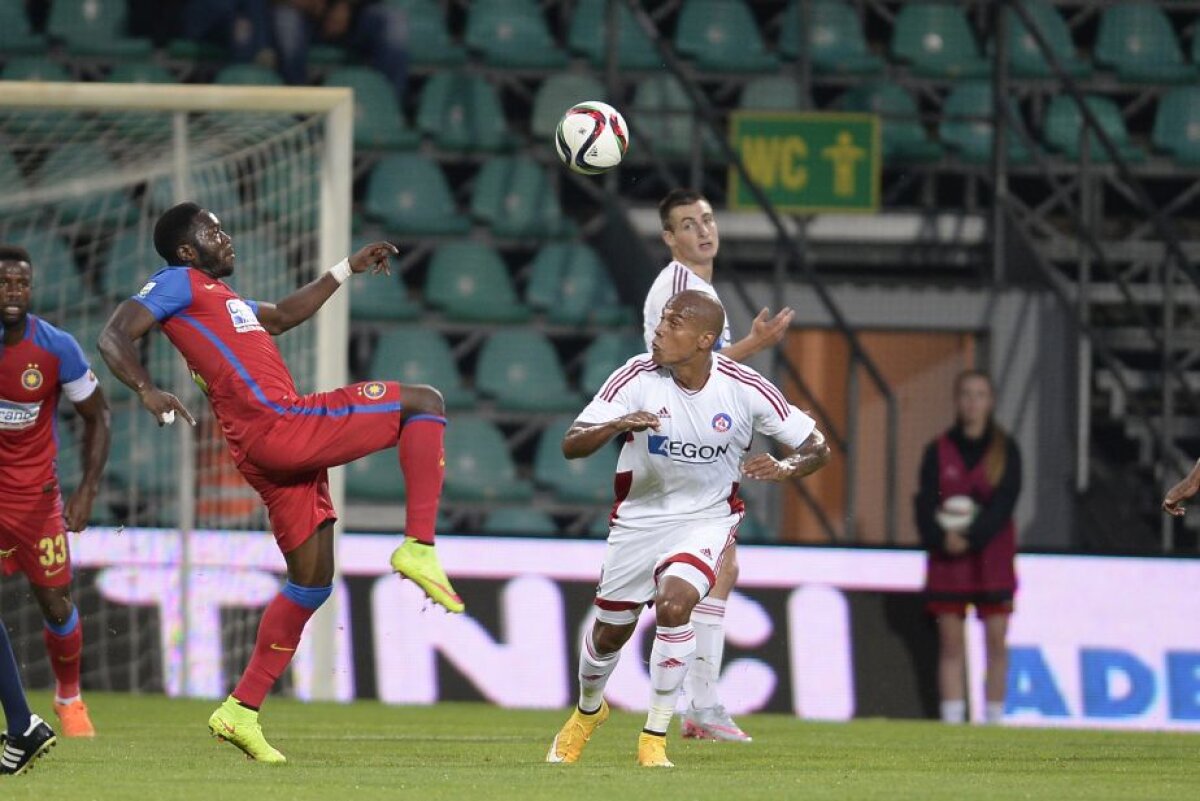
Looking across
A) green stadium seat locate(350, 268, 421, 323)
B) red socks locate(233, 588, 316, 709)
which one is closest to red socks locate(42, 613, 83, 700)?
red socks locate(233, 588, 316, 709)

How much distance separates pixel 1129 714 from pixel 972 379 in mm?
1967

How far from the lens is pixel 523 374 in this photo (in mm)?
13641

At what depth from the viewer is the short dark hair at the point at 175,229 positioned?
23.6ft

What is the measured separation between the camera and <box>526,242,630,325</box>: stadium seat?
13.9 m

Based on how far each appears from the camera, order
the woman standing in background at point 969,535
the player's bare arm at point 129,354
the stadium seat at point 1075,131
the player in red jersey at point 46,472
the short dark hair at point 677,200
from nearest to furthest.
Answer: the player's bare arm at point 129,354 < the player in red jersey at point 46,472 < the short dark hair at point 677,200 < the woman standing in background at point 969,535 < the stadium seat at point 1075,131

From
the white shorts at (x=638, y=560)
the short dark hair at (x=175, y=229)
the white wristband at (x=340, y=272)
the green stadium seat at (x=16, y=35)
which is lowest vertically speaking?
the white shorts at (x=638, y=560)

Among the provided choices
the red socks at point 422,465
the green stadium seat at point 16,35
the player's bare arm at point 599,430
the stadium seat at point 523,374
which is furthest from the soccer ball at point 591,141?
the green stadium seat at point 16,35

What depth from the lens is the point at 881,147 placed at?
49.3 ft

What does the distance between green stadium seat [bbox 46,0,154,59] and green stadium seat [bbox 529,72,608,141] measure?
2.78m

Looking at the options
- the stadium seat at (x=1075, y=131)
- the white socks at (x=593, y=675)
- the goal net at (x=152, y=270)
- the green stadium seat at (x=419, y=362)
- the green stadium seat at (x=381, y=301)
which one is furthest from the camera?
Answer: the stadium seat at (x=1075, y=131)

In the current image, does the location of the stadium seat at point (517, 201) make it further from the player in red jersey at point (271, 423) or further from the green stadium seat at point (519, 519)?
the player in red jersey at point (271, 423)

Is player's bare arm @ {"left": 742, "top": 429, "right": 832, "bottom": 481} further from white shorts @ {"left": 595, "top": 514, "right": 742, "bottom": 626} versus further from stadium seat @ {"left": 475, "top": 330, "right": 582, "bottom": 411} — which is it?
stadium seat @ {"left": 475, "top": 330, "right": 582, "bottom": 411}

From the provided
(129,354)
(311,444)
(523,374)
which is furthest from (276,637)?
(523,374)

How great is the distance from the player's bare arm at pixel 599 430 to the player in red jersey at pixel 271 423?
0.52 meters
